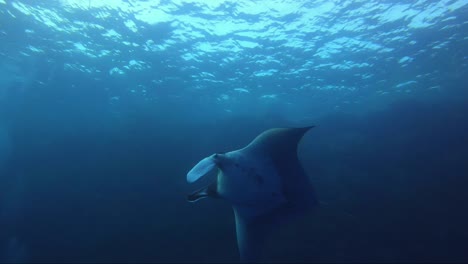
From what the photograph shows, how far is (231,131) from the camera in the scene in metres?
19.5

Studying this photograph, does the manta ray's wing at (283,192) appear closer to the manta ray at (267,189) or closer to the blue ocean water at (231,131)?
the manta ray at (267,189)

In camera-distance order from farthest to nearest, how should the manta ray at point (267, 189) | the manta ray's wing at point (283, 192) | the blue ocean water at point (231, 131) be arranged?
the blue ocean water at point (231, 131), the manta ray's wing at point (283, 192), the manta ray at point (267, 189)

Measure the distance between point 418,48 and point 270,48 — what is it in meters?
9.65

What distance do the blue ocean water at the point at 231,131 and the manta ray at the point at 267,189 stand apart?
4921 millimetres

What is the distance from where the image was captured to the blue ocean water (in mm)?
10234

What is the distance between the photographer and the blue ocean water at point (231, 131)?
10.2m

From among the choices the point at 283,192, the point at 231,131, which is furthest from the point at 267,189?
the point at 231,131

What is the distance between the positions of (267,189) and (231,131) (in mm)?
14982

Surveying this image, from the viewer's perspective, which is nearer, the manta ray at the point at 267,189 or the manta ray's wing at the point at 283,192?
the manta ray at the point at 267,189

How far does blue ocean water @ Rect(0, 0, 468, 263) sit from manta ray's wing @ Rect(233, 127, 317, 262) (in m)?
4.89

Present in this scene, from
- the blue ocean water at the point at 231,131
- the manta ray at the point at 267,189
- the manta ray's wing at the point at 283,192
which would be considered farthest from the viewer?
the blue ocean water at the point at 231,131

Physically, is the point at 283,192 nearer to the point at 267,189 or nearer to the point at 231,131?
the point at 267,189

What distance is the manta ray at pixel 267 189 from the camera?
4.50 metres

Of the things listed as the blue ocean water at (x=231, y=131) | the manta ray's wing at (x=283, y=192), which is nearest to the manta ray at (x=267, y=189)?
the manta ray's wing at (x=283, y=192)
